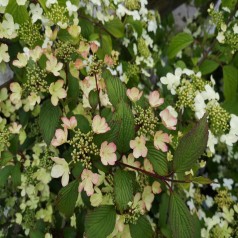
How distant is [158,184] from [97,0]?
21.1 inches

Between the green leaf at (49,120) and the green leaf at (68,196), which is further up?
the green leaf at (49,120)

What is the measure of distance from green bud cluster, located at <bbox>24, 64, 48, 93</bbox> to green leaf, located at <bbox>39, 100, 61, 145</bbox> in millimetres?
41

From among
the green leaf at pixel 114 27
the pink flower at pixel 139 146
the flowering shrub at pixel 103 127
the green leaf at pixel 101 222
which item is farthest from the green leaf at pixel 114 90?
the green leaf at pixel 114 27

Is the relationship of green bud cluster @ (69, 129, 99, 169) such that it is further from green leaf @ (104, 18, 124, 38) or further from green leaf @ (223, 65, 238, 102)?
green leaf @ (223, 65, 238, 102)

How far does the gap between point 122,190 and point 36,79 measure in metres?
0.32

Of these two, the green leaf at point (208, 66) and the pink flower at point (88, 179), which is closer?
the pink flower at point (88, 179)

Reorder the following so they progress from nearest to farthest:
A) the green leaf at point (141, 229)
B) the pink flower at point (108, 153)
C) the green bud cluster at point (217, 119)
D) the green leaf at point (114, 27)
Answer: the pink flower at point (108, 153) < the green leaf at point (141, 229) < the green bud cluster at point (217, 119) < the green leaf at point (114, 27)

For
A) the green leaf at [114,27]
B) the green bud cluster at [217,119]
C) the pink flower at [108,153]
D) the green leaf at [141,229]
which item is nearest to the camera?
the pink flower at [108,153]

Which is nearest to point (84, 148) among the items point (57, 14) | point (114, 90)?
Answer: point (114, 90)

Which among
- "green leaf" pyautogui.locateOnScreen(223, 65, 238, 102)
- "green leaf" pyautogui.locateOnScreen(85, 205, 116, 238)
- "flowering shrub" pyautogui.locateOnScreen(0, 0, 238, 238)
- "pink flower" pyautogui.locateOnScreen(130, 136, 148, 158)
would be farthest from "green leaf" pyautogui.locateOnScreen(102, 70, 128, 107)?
"green leaf" pyautogui.locateOnScreen(223, 65, 238, 102)

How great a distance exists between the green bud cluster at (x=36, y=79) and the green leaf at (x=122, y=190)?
0.87 feet

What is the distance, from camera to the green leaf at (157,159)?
88 centimetres

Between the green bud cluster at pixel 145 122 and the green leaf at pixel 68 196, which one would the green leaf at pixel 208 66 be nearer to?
the green bud cluster at pixel 145 122

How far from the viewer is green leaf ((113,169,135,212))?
84 cm
